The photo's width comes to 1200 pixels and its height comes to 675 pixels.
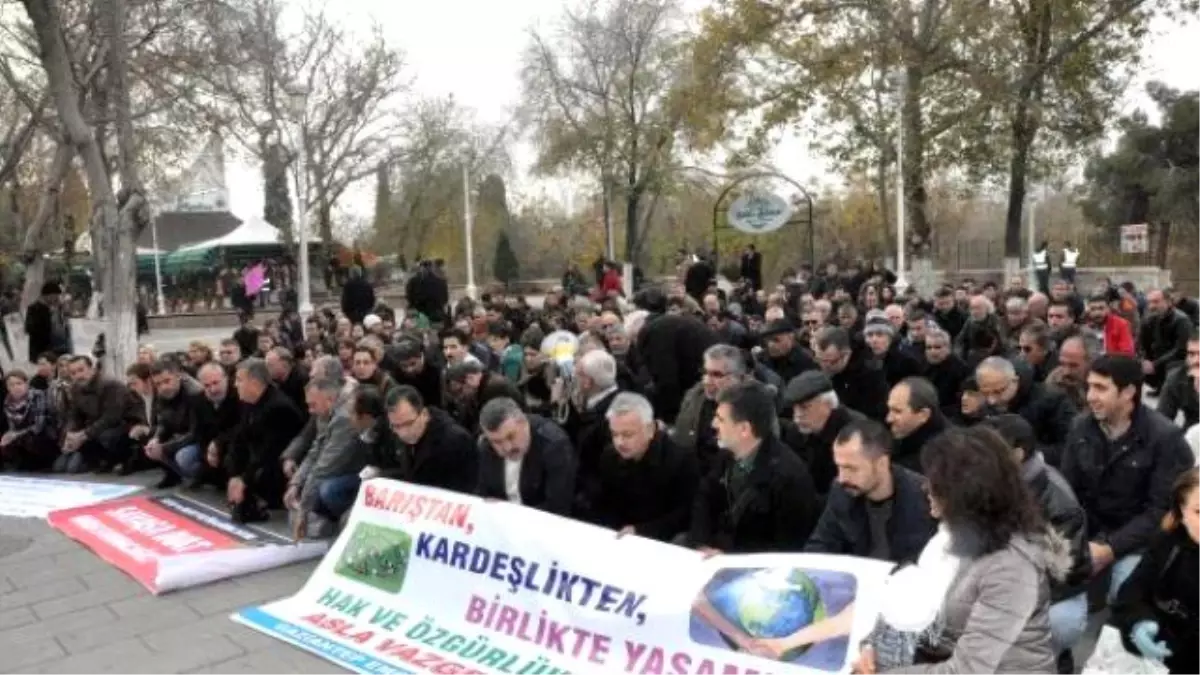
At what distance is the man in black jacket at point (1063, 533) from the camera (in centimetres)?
412

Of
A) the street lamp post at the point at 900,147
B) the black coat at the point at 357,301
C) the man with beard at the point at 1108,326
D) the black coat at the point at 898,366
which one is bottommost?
the black coat at the point at 898,366

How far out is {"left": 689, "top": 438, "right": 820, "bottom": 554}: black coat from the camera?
475 cm

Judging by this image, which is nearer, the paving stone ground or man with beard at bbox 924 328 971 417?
the paving stone ground

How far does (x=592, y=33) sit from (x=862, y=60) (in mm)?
14739

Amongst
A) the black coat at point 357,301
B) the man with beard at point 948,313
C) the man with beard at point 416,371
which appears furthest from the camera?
the black coat at point 357,301

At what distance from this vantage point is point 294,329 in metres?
16.2

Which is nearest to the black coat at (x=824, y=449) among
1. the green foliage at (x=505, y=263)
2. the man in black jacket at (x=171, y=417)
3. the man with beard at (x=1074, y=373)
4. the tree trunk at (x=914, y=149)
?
the man with beard at (x=1074, y=373)

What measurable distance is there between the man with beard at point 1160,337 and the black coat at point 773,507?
20.2 ft

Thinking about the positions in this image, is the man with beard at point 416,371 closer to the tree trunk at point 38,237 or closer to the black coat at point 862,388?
the black coat at point 862,388

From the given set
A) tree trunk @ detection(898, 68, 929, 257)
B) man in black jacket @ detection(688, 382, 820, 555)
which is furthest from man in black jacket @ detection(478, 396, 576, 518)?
tree trunk @ detection(898, 68, 929, 257)

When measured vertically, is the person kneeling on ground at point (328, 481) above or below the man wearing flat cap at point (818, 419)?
below

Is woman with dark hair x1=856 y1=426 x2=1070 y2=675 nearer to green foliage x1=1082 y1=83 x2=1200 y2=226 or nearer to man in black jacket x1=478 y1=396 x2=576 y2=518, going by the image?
man in black jacket x1=478 y1=396 x2=576 y2=518

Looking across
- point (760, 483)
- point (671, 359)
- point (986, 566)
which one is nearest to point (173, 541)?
point (671, 359)

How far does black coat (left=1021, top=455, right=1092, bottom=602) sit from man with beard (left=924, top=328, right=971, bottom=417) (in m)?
3.52
